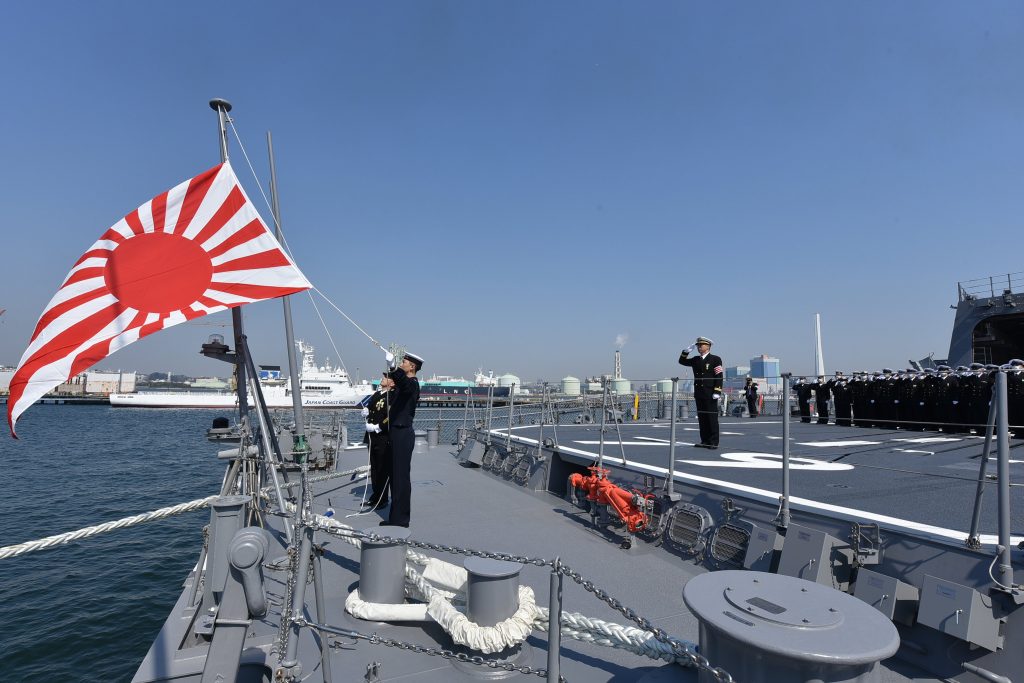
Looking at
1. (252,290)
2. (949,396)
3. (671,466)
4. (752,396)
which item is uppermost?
(252,290)

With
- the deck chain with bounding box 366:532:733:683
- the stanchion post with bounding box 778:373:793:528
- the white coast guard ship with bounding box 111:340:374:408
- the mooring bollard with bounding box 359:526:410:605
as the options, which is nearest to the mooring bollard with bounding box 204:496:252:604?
the deck chain with bounding box 366:532:733:683

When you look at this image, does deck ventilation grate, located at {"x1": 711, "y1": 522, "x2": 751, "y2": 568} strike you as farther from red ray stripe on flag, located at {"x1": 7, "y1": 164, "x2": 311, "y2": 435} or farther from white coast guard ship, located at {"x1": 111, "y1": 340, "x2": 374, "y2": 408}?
white coast guard ship, located at {"x1": 111, "y1": 340, "x2": 374, "y2": 408}

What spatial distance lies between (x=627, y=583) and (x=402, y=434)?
2044 millimetres

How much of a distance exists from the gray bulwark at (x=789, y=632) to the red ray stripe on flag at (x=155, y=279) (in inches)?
101

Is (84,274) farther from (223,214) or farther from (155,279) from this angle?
(223,214)

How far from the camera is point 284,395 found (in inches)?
2317

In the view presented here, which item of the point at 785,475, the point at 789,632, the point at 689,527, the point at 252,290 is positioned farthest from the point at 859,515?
the point at 252,290

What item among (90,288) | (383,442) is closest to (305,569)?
(90,288)

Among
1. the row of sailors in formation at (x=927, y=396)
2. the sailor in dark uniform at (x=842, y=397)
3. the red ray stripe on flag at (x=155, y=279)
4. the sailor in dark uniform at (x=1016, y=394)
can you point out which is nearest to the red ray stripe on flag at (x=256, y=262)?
the red ray stripe on flag at (x=155, y=279)

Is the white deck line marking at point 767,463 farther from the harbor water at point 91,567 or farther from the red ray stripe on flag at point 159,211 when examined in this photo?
the harbor water at point 91,567

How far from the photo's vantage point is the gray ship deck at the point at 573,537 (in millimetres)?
2498

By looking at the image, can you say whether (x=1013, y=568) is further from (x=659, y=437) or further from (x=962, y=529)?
(x=659, y=437)

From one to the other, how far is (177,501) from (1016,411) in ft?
55.3

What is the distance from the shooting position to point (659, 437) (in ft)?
30.3
